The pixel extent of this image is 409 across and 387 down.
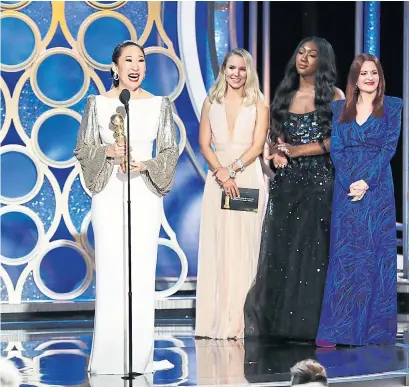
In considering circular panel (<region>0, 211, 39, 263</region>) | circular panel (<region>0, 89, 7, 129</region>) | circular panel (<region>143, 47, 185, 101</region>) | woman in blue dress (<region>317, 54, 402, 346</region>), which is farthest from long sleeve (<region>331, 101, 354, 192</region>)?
circular panel (<region>0, 89, 7, 129</region>)

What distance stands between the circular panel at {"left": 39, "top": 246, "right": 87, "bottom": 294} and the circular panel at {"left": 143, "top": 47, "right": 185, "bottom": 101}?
4.46 feet

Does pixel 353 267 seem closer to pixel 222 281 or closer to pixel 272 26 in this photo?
pixel 222 281

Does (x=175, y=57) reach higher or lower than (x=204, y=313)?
higher

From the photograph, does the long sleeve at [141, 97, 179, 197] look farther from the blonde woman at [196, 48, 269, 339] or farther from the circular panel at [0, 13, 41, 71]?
the circular panel at [0, 13, 41, 71]

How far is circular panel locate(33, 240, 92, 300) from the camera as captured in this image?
28.1 ft

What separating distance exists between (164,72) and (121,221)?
8.79 ft

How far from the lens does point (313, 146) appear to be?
7289 mm

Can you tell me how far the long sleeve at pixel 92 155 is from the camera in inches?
243

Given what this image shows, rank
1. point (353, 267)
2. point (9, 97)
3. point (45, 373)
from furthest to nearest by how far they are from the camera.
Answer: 1. point (9, 97)
2. point (353, 267)
3. point (45, 373)

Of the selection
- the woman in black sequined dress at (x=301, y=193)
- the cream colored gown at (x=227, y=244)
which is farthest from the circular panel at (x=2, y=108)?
the woman in black sequined dress at (x=301, y=193)

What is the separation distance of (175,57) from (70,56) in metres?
0.78

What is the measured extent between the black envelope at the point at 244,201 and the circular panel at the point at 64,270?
60.8 inches

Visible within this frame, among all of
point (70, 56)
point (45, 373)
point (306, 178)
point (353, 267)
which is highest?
point (70, 56)

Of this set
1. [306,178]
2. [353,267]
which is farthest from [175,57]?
[353,267]
